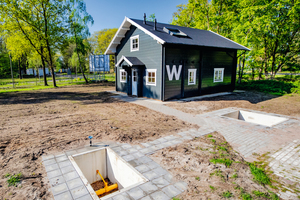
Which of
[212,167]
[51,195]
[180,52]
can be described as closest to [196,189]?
[212,167]

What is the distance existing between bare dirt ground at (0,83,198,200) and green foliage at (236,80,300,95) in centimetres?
1434

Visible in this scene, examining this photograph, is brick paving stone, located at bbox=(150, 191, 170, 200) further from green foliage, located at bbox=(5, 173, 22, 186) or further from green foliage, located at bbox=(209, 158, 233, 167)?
green foliage, located at bbox=(5, 173, 22, 186)

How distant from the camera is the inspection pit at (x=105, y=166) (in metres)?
4.57

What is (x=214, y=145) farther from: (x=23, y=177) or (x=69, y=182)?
(x=23, y=177)

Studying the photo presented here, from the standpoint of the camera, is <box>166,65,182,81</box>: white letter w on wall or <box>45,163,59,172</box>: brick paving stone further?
<box>166,65,182,81</box>: white letter w on wall

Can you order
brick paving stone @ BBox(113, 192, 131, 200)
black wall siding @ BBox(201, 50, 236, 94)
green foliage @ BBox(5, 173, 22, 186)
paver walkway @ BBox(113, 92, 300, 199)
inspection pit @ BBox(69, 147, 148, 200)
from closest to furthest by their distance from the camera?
brick paving stone @ BBox(113, 192, 131, 200), green foliage @ BBox(5, 173, 22, 186), inspection pit @ BBox(69, 147, 148, 200), paver walkway @ BBox(113, 92, 300, 199), black wall siding @ BBox(201, 50, 236, 94)

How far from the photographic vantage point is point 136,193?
347 centimetres

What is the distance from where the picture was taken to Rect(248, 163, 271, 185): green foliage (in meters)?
3.92

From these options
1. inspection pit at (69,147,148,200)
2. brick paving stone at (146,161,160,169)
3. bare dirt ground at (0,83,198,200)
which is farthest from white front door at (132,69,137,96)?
brick paving stone at (146,161,160,169)

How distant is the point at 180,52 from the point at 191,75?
2.24m

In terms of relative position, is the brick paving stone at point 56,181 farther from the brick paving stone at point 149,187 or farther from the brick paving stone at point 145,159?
the brick paving stone at point 145,159

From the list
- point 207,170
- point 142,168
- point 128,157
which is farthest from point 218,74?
point 142,168

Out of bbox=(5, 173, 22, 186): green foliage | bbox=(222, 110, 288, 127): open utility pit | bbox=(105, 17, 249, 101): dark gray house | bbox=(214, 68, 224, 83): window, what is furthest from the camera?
bbox=(214, 68, 224, 83): window

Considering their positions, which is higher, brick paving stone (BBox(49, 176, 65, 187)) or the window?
the window
